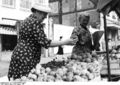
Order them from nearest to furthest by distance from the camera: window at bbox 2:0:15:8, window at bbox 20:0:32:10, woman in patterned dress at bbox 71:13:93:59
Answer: woman in patterned dress at bbox 71:13:93:59 → window at bbox 2:0:15:8 → window at bbox 20:0:32:10

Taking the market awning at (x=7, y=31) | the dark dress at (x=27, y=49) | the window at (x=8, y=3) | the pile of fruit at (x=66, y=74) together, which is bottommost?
the pile of fruit at (x=66, y=74)

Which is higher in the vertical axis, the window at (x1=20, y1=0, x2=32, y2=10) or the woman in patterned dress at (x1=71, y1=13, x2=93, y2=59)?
the window at (x1=20, y1=0, x2=32, y2=10)

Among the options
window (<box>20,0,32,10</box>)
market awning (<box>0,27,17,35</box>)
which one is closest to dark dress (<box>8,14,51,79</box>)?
market awning (<box>0,27,17,35</box>)

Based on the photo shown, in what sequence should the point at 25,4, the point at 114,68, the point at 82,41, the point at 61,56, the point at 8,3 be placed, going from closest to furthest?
the point at 114,68 < the point at 82,41 < the point at 61,56 < the point at 8,3 < the point at 25,4

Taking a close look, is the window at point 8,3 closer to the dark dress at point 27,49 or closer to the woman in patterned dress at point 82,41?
the woman in patterned dress at point 82,41

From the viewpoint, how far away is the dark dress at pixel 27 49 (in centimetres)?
286

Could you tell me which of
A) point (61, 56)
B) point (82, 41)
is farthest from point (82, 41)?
point (61, 56)

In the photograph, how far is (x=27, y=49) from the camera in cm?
291

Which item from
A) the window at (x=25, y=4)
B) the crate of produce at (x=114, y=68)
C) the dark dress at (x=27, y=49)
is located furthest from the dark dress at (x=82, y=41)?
the window at (x=25, y=4)

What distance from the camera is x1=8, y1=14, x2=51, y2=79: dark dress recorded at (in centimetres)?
286

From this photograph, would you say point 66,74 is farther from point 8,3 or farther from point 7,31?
point 8,3

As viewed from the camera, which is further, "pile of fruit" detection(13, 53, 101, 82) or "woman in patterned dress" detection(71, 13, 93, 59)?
"woman in patterned dress" detection(71, 13, 93, 59)

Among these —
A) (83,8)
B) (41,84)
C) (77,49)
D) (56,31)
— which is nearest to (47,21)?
(56,31)

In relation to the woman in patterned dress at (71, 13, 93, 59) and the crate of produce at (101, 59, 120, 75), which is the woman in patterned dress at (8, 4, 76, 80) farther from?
the woman in patterned dress at (71, 13, 93, 59)
